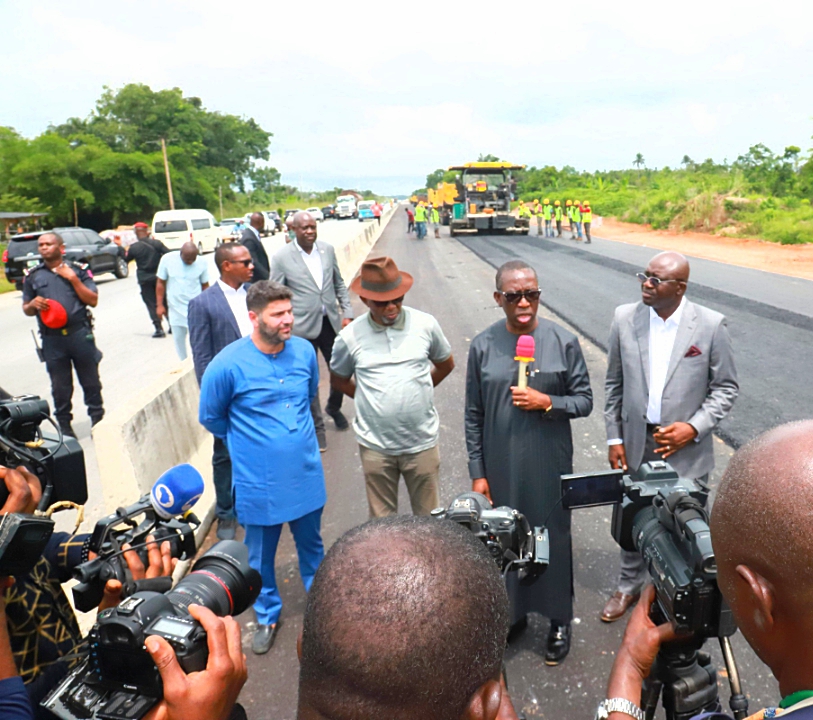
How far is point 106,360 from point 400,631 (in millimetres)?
9926

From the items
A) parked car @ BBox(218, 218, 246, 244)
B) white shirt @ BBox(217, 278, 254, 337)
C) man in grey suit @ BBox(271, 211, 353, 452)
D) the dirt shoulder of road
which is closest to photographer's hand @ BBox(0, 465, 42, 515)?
white shirt @ BBox(217, 278, 254, 337)

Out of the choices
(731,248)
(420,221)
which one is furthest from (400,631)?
(420,221)

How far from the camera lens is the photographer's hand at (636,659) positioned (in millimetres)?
1485

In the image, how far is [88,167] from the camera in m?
38.0

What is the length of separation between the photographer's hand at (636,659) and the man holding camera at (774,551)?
0.41 metres

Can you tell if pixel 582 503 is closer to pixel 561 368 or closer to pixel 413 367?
pixel 561 368

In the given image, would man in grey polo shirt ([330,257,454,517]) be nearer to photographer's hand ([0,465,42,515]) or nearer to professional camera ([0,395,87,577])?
professional camera ([0,395,87,577])

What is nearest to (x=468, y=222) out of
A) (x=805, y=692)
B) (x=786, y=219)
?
(x=786, y=219)

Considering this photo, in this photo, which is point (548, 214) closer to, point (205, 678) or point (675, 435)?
point (675, 435)

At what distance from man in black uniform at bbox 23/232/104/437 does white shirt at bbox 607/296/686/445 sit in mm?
4978

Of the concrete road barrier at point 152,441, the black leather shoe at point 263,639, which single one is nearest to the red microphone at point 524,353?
the black leather shoe at point 263,639

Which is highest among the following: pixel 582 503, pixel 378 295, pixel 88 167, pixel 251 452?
pixel 88 167

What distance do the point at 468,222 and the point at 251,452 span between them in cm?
2663

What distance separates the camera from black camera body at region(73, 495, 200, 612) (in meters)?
1.81
